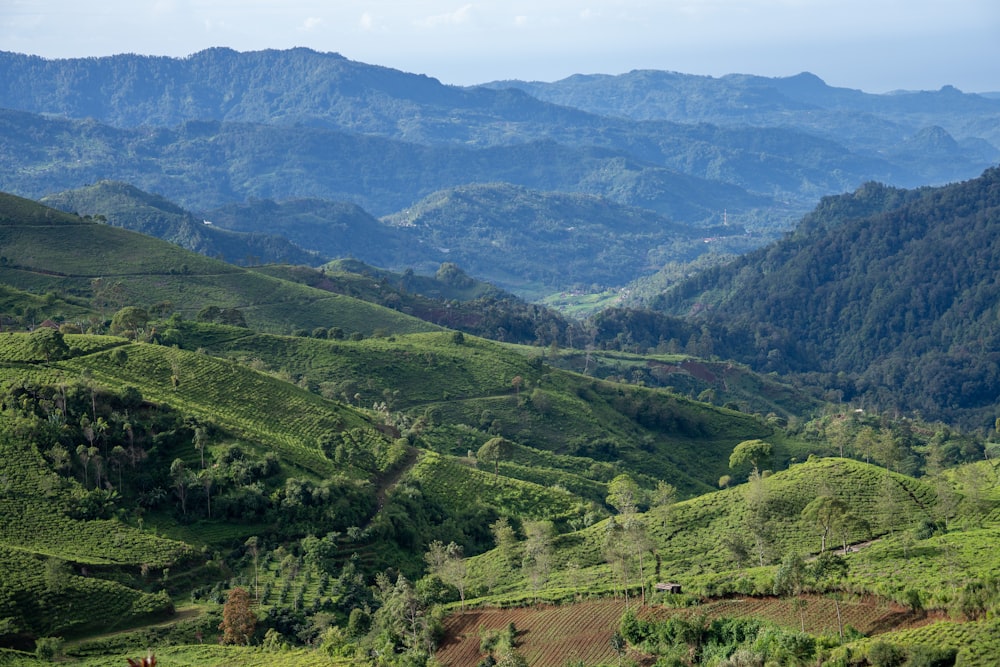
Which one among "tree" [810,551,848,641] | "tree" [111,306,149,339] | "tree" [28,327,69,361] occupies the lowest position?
"tree" [810,551,848,641]

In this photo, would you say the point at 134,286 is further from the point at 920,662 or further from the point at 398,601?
the point at 920,662

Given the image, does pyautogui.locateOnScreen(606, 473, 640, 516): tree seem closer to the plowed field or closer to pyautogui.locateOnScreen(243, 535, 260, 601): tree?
the plowed field

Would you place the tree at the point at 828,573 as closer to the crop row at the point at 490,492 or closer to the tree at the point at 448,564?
the tree at the point at 448,564

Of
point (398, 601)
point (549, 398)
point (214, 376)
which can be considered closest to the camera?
point (398, 601)

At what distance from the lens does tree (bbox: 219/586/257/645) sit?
5256cm

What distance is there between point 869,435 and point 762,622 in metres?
56.0

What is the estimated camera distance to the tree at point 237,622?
52562mm

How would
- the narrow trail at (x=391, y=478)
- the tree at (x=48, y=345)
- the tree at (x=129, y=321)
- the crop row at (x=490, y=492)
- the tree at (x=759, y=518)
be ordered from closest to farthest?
the tree at (x=759, y=518) → the narrow trail at (x=391, y=478) → the crop row at (x=490, y=492) → the tree at (x=48, y=345) → the tree at (x=129, y=321)

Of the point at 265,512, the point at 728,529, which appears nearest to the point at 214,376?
the point at 265,512

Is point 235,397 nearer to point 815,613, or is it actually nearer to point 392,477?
point 392,477

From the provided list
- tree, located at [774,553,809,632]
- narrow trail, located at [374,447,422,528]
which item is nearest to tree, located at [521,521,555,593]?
narrow trail, located at [374,447,422,528]

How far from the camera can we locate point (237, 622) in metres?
52.8

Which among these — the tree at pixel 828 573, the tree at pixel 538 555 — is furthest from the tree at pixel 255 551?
the tree at pixel 828 573

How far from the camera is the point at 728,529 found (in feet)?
204
